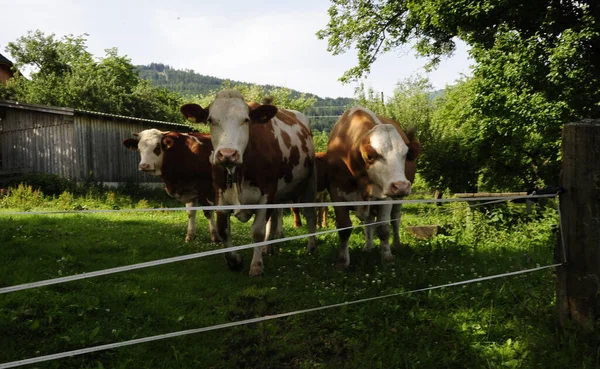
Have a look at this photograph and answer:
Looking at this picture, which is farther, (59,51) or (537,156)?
(59,51)

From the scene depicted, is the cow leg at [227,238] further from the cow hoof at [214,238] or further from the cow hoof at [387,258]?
the cow hoof at [214,238]

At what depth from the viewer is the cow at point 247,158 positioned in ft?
17.1

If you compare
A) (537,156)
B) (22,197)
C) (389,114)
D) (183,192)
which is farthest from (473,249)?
(389,114)

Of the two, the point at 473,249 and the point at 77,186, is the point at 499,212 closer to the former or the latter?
the point at 473,249

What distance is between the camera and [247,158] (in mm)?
5590

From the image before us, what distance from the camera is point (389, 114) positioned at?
29.8 metres

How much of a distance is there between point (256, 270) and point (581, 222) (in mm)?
3683

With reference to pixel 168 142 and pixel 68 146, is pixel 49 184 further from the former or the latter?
pixel 168 142

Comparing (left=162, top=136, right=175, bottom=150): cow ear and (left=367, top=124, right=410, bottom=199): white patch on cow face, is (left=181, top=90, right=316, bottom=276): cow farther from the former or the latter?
(left=162, top=136, right=175, bottom=150): cow ear

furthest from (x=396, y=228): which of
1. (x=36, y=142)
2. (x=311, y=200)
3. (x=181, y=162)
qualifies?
(x=36, y=142)

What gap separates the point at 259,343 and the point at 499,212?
6.81 m

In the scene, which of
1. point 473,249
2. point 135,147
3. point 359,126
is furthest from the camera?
point 135,147

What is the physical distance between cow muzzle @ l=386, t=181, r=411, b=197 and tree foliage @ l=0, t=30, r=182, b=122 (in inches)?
1358

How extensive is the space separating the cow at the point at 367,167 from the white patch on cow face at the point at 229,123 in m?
1.49
